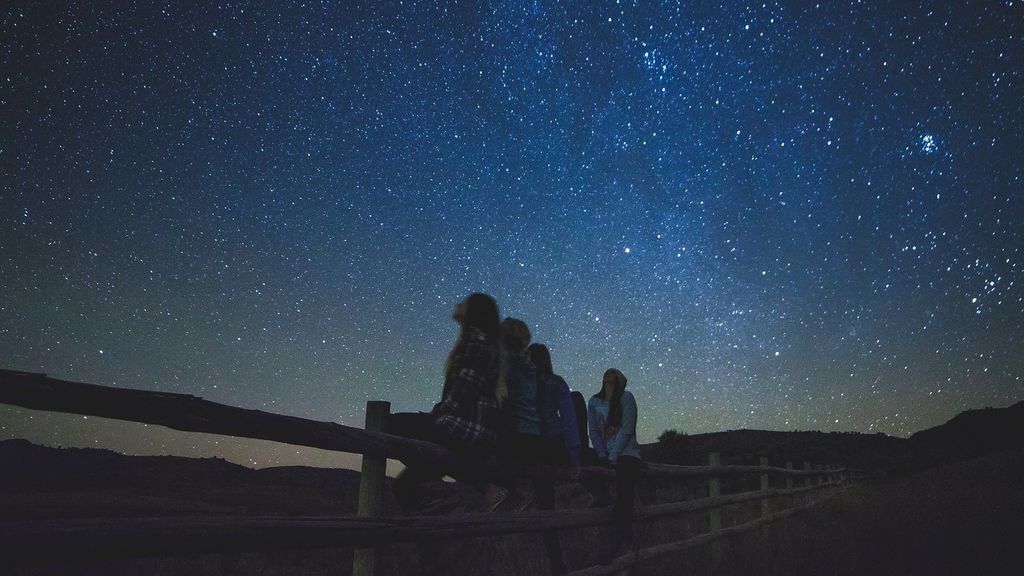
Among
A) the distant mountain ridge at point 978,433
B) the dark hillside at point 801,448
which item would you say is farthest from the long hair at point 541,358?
the distant mountain ridge at point 978,433

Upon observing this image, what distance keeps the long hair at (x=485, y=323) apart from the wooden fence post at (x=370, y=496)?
2.22 feet

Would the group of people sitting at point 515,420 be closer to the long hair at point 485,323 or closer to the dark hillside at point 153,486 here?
the long hair at point 485,323

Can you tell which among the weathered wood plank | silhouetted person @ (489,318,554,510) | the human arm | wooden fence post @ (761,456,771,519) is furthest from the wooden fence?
wooden fence post @ (761,456,771,519)

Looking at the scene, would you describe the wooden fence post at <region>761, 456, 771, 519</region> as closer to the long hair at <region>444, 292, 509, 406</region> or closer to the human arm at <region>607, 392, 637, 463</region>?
the human arm at <region>607, 392, 637, 463</region>

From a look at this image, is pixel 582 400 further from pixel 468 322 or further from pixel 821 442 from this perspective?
pixel 821 442

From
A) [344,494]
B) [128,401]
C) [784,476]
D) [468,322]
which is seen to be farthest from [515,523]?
[344,494]

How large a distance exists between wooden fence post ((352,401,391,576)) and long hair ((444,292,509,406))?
0.68 meters

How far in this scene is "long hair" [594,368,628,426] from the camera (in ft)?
15.7

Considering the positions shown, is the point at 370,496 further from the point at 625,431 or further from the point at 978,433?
the point at 978,433

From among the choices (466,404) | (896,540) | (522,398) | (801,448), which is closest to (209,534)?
(466,404)

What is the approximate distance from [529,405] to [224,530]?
221 centimetres

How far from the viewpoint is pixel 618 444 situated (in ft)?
14.9

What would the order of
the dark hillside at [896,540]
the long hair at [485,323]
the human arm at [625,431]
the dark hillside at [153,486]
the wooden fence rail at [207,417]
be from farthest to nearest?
the dark hillside at [153,486] → the dark hillside at [896,540] → the human arm at [625,431] → the long hair at [485,323] → the wooden fence rail at [207,417]

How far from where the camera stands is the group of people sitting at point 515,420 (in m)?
2.97
